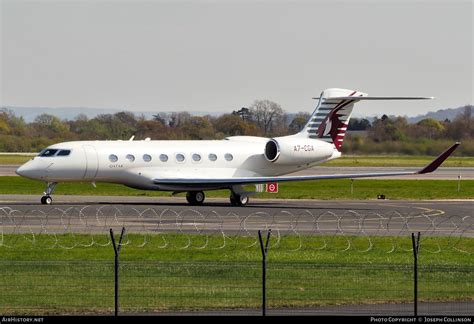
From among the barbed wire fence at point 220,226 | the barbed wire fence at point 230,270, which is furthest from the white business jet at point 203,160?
the barbed wire fence at point 230,270

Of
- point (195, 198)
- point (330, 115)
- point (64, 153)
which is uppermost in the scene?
point (330, 115)

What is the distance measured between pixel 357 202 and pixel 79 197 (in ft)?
42.1

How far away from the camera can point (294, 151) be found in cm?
4941

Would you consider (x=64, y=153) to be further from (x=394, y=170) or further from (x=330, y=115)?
(x=394, y=170)

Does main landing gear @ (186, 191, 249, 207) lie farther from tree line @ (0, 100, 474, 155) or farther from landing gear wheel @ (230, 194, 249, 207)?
tree line @ (0, 100, 474, 155)

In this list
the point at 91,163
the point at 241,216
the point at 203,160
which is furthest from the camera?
the point at 203,160

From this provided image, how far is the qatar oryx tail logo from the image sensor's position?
5159cm

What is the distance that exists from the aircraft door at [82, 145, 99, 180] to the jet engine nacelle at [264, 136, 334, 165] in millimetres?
7887

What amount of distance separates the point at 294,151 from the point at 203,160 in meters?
3.99

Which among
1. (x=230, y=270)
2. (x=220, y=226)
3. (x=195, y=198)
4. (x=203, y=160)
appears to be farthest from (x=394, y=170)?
(x=230, y=270)

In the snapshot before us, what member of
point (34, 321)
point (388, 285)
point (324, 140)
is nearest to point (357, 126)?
point (324, 140)

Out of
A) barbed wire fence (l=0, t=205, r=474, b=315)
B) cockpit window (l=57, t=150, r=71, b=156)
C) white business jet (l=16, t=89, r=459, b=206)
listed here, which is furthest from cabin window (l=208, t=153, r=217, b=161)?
barbed wire fence (l=0, t=205, r=474, b=315)

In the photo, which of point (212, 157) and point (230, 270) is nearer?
point (230, 270)

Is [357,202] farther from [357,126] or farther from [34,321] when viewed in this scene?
[357,126]
